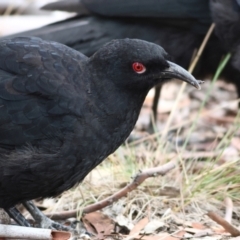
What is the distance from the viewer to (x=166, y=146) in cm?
538

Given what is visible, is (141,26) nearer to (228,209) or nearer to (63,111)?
(228,209)

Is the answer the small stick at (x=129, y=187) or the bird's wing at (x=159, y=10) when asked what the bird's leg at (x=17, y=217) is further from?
the bird's wing at (x=159, y=10)

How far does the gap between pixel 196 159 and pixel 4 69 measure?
71.1 inches

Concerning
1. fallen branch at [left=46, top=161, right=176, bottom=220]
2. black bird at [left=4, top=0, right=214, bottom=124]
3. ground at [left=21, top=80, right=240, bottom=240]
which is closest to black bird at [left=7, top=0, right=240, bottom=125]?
black bird at [left=4, top=0, right=214, bottom=124]

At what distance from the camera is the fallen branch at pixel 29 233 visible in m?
3.92

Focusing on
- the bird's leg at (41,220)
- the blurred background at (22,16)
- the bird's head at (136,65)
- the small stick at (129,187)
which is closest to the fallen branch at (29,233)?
the bird's leg at (41,220)

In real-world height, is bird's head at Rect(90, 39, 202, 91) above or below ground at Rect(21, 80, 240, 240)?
above

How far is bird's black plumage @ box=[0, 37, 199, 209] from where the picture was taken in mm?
3914

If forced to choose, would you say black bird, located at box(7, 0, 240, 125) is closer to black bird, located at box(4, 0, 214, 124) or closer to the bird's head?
black bird, located at box(4, 0, 214, 124)

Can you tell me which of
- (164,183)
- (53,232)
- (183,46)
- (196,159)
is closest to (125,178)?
(164,183)

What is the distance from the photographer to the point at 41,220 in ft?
14.7

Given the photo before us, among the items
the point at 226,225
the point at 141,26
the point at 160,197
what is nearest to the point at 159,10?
the point at 141,26

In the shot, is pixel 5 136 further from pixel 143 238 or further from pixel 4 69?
pixel 143 238

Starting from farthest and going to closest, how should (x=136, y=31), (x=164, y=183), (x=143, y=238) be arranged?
(x=136, y=31) → (x=164, y=183) → (x=143, y=238)
